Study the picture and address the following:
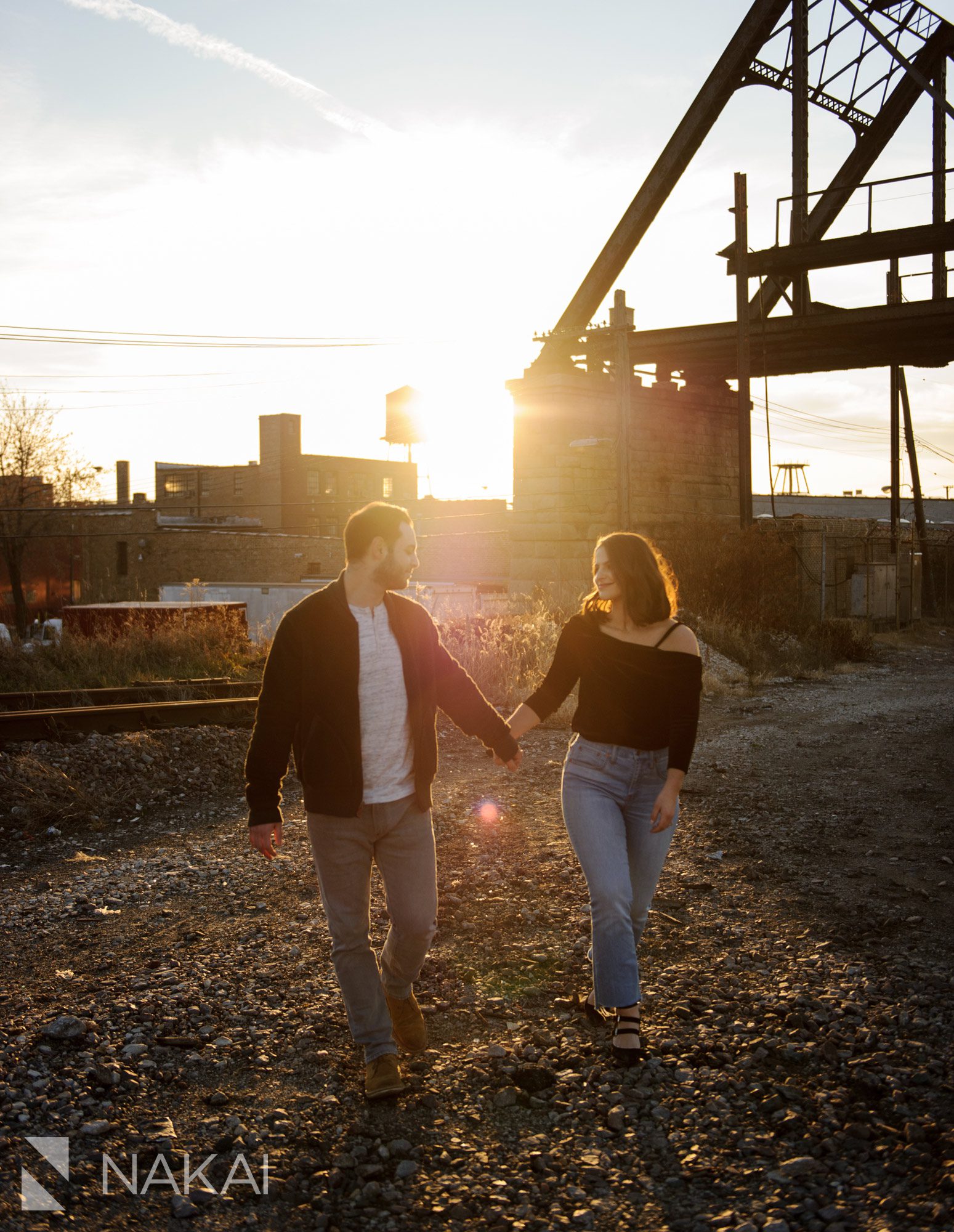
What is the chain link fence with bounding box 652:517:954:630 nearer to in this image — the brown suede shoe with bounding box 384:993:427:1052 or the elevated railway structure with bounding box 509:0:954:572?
the elevated railway structure with bounding box 509:0:954:572

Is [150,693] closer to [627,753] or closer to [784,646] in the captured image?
[627,753]

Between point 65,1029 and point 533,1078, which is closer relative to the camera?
point 533,1078

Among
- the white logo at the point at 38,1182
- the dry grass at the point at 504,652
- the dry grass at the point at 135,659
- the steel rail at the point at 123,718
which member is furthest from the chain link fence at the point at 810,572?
the white logo at the point at 38,1182

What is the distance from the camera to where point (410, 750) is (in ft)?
11.7

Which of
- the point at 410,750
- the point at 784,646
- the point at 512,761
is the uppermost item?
the point at 410,750

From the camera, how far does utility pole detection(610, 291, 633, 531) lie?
19719 mm

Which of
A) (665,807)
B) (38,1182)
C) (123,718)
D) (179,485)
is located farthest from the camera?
(179,485)

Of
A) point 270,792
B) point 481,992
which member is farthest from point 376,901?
point 270,792

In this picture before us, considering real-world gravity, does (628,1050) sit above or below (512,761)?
below

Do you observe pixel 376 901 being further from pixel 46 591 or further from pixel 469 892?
pixel 46 591

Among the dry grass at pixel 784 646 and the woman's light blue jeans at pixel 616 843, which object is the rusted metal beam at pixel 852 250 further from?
the woman's light blue jeans at pixel 616 843

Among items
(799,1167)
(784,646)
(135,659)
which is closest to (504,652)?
(135,659)

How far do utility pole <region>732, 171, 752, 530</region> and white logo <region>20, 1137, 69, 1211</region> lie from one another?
1794 centimetres

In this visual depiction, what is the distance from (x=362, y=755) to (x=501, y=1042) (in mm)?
1293
